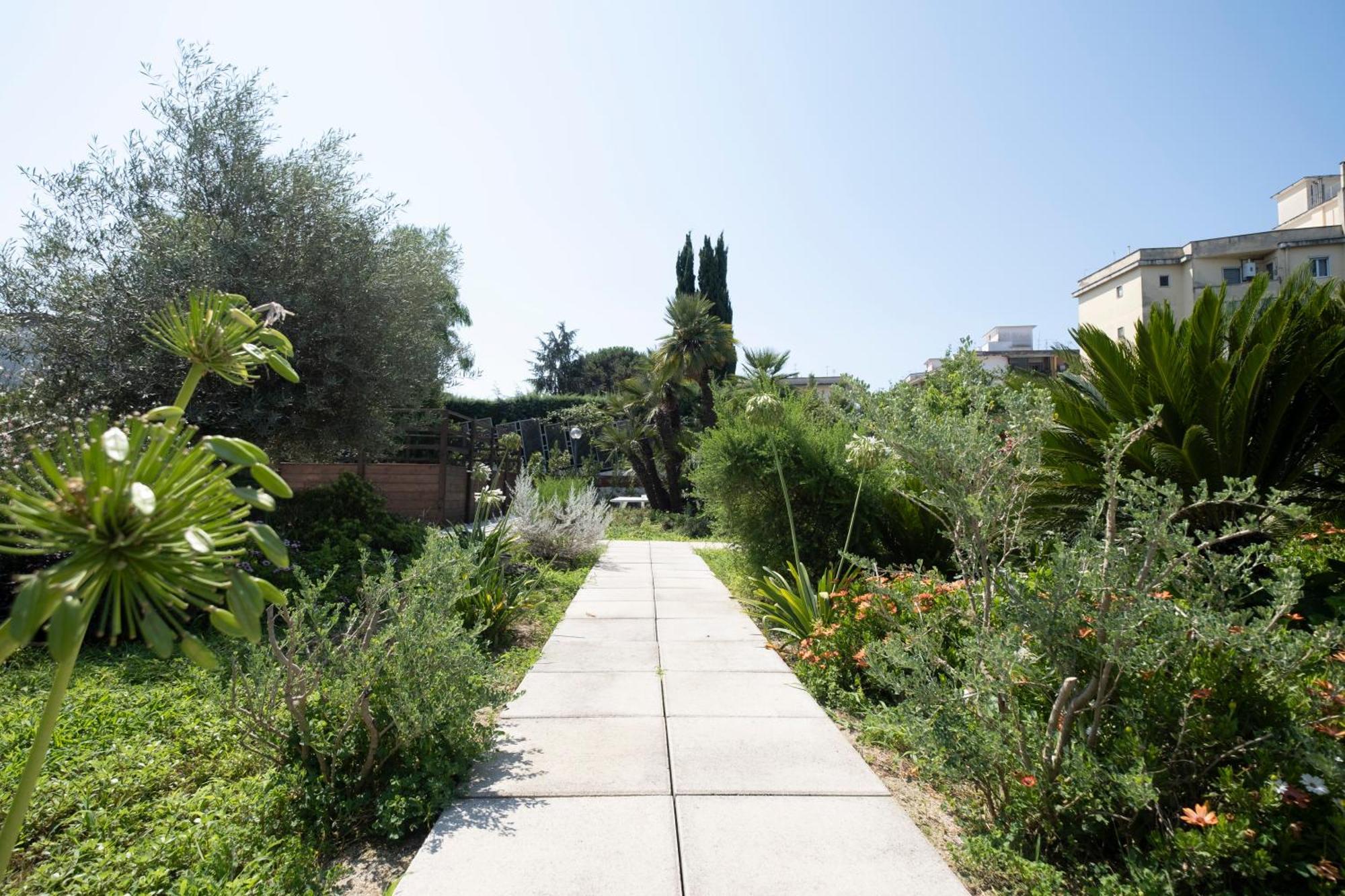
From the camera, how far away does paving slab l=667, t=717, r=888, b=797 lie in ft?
9.75

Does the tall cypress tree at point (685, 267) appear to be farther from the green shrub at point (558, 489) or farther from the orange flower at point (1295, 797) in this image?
the orange flower at point (1295, 797)

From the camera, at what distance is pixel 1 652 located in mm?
1012

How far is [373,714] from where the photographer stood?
2.99 meters

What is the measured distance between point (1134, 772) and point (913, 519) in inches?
180

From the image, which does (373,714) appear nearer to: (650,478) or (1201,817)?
(1201,817)

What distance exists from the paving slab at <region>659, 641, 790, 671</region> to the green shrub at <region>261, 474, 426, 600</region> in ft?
9.88

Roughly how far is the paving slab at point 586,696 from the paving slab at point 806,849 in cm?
110

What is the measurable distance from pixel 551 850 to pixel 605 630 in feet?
10.9

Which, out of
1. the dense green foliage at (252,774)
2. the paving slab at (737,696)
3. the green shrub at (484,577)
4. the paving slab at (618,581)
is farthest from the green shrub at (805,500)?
the dense green foliage at (252,774)

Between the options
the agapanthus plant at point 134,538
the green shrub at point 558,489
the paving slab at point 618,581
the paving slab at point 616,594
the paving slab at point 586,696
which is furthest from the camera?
the green shrub at point 558,489

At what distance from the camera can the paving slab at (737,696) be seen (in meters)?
3.88

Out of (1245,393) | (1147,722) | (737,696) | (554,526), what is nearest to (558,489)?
(554,526)

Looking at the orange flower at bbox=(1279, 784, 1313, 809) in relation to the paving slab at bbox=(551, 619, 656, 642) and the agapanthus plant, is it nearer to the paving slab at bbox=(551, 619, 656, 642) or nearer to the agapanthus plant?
the agapanthus plant

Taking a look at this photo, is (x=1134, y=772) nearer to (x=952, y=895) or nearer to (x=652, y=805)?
(x=952, y=895)
